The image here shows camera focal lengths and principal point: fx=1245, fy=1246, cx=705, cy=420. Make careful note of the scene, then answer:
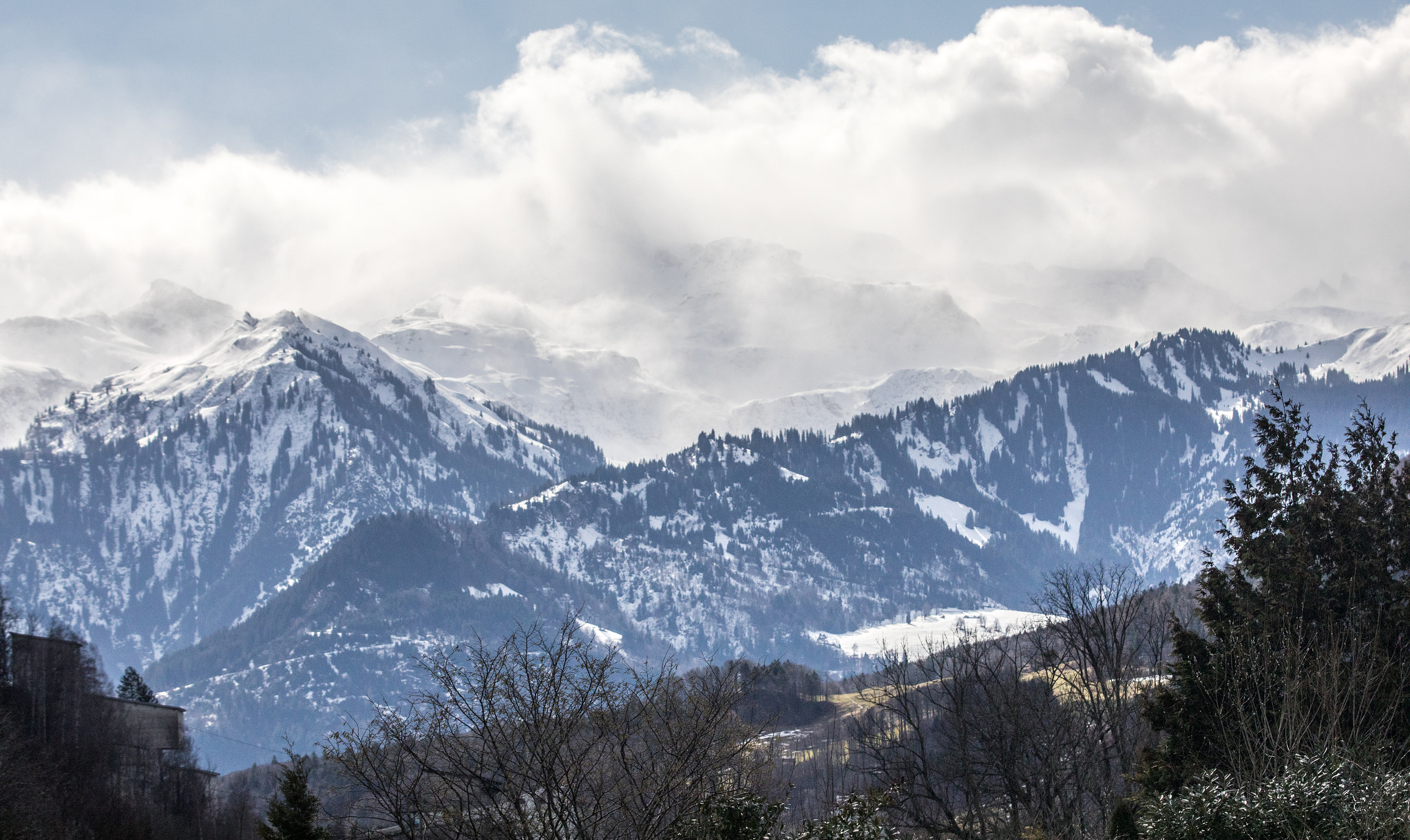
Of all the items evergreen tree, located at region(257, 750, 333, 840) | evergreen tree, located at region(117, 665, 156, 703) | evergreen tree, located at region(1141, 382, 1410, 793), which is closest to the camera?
evergreen tree, located at region(1141, 382, 1410, 793)

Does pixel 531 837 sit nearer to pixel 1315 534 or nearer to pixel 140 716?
pixel 1315 534

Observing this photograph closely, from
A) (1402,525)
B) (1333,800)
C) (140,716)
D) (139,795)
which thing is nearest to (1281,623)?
(1402,525)

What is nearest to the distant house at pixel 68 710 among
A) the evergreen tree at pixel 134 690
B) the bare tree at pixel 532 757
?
the evergreen tree at pixel 134 690

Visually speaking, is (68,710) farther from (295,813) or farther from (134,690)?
(295,813)

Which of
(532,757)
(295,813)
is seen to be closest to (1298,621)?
(532,757)

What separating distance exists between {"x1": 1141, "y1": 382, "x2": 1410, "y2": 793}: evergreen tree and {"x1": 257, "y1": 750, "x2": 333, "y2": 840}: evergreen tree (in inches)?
1278

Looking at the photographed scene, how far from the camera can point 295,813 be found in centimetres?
4875

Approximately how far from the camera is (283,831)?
46.8 metres

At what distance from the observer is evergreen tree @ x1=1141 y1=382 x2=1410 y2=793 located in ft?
141

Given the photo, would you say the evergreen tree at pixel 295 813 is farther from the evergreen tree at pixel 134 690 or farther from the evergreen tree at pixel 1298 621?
the evergreen tree at pixel 134 690

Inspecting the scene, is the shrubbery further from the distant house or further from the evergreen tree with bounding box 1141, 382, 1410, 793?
the distant house

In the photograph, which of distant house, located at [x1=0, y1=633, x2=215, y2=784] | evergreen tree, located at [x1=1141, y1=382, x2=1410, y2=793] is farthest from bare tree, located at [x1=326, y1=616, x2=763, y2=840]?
distant house, located at [x1=0, y1=633, x2=215, y2=784]

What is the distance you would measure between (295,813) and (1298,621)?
Answer: 39.3 metres

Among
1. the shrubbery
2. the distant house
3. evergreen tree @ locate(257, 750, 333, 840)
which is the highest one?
the distant house
